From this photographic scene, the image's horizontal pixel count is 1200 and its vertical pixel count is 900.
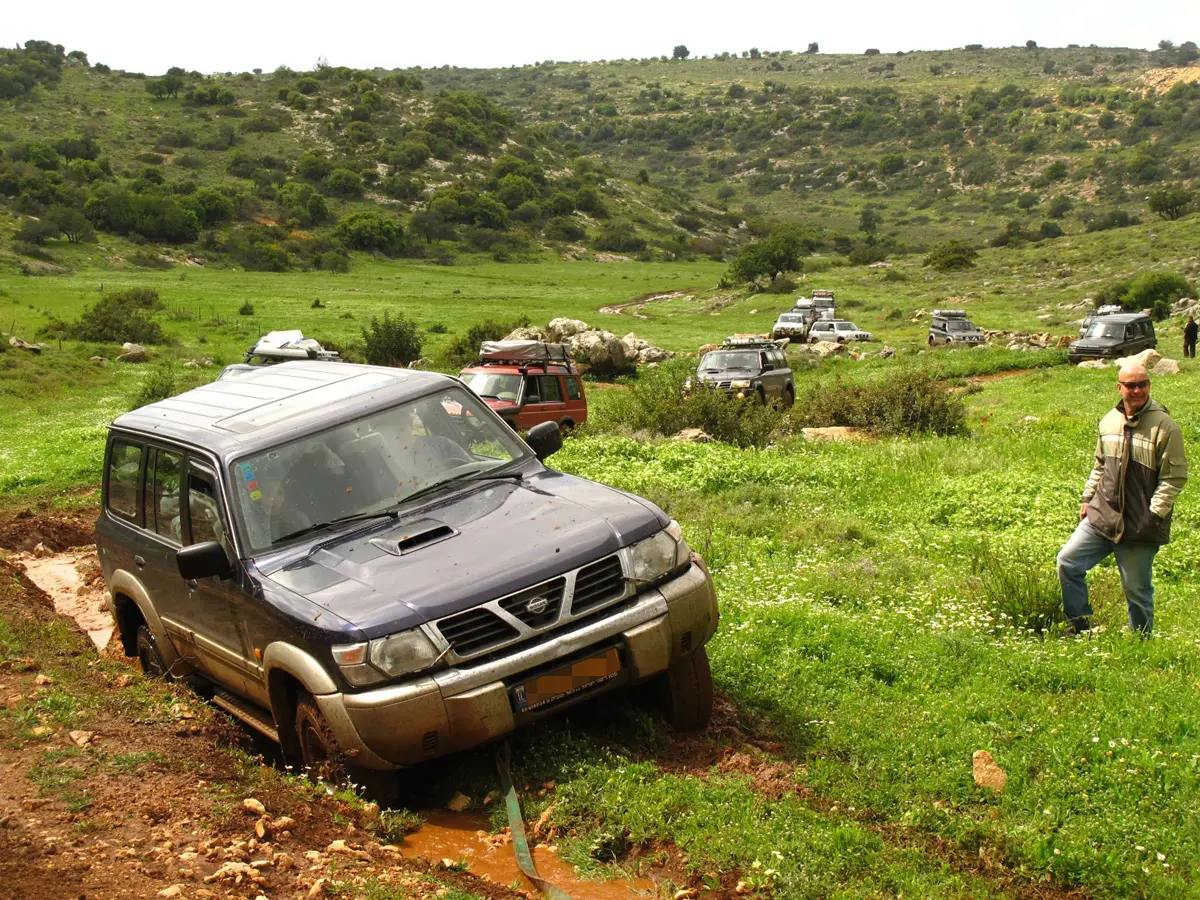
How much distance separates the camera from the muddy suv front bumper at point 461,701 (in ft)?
16.3

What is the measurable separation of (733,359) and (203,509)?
2269 cm

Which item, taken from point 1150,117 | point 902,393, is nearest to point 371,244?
point 902,393

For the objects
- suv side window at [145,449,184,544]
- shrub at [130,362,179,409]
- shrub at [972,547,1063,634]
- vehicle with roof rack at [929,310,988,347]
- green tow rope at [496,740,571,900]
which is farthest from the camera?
vehicle with roof rack at [929,310,988,347]

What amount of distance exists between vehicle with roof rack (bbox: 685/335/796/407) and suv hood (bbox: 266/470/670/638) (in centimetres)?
2065

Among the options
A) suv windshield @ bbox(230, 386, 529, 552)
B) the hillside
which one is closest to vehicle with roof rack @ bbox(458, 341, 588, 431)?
suv windshield @ bbox(230, 386, 529, 552)

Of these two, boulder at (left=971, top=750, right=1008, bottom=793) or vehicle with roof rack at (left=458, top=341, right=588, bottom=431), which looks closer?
boulder at (left=971, top=750, right=1008, bottom=793)

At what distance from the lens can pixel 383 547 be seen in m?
5.59

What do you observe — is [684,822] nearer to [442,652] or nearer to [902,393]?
[442,652]

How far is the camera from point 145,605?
23.1 feet

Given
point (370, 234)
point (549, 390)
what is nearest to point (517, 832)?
point (549, 390)

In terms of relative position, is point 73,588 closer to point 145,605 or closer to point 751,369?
point 145,605

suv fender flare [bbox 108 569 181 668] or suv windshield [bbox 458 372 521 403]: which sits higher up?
suv fender flare [bbox 108 569 181 668]

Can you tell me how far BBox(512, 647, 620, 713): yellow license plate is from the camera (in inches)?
204

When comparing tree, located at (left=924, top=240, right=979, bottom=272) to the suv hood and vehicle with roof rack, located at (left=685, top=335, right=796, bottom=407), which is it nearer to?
vehicle with roof rack, located at (left=685, top=335, right=796, bottom=407)
